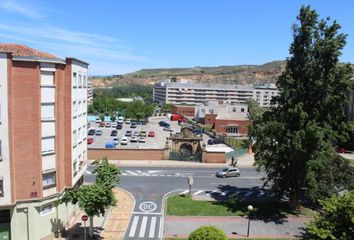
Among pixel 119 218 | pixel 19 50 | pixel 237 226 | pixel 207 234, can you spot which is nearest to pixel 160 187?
pixel 119 218

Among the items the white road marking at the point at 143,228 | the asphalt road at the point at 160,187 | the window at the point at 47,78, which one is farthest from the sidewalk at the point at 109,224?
the window at the point at 47,78

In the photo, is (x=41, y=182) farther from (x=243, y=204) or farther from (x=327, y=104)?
(x=327, y=104)

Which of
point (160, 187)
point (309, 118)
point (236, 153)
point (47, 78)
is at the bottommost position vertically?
point (160, 187)

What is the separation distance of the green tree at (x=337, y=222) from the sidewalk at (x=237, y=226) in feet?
Result: 34.1

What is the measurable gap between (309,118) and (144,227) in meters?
18.0

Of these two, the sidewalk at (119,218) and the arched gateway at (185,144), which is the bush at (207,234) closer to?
the sidewalk at (119,218)

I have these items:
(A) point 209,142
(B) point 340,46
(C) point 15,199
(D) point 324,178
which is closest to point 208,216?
(D) point 324,178

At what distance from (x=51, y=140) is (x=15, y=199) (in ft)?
16.1

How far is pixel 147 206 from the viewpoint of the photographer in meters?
38.4

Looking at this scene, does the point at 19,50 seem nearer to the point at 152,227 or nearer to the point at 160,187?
the point at 152,227

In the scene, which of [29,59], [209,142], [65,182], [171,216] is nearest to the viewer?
[29,59]

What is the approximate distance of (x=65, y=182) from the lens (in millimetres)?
30422

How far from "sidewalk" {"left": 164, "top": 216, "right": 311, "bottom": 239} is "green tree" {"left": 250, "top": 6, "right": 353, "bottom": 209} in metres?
3.39

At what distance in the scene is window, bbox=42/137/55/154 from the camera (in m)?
28.0
